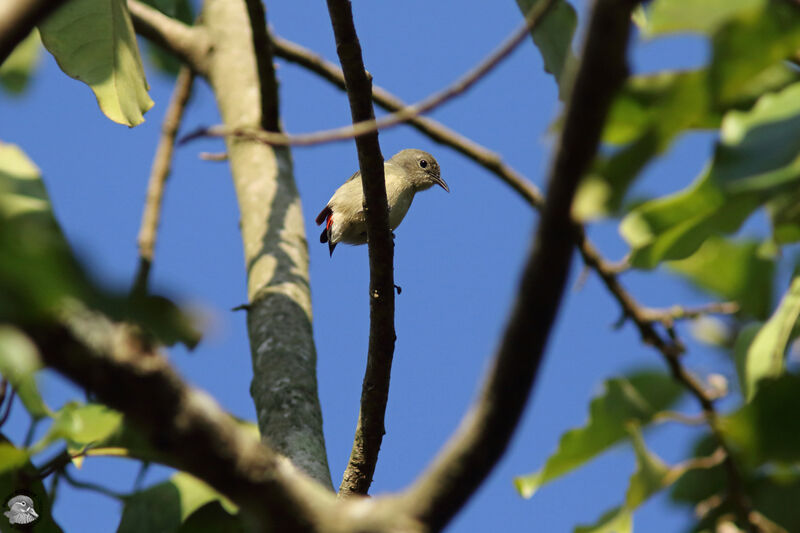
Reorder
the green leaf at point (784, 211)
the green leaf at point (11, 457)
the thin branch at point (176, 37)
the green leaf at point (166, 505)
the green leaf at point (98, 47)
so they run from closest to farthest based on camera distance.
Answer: the green leaf at point (784, 211), the green leaf at point (11, 457), the green leaf at point (166, 505), the green leaf at point (98, 47), the thin branch at point (176, 37)

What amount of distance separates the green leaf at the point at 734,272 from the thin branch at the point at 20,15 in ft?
7.25

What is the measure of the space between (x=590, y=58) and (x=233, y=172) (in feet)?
13.4

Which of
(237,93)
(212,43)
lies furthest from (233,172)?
(212,43)

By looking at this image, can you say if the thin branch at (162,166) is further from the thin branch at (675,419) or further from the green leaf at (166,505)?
the thin branch at (675,419)

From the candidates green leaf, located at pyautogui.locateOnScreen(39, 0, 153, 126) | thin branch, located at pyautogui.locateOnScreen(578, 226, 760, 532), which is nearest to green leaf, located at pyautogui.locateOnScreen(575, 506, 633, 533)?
thin branch, located at pyautogui.locateOnScreen(578, 226, 760, 532)

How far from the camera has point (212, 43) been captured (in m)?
5.53

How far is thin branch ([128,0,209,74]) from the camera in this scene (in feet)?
18.2

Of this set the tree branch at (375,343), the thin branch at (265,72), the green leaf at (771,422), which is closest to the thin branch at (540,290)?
the green leaf at (771,422)

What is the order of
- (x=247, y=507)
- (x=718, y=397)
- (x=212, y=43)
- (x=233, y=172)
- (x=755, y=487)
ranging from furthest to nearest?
(x=212, y=43) < (x=233, y=172) < (x=718, y=397) < (x=755, y=487) < (x=247, y=507)

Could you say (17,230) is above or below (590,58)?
below

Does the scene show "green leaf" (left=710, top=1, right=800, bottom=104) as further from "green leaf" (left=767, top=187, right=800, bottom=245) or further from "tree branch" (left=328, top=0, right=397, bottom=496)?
"tree branch" (left=328, top=0, right=397, bottom=496)

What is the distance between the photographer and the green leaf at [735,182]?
1.66 m

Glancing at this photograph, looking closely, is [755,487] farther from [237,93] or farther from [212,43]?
[212,43]

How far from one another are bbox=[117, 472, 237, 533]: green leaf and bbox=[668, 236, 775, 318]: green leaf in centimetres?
184
